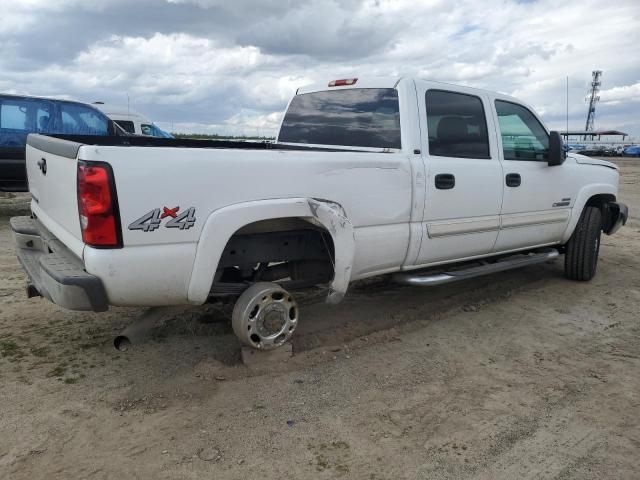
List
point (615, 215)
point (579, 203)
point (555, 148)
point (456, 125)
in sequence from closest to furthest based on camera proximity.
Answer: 1. point (456, 125)
2. point (555, 148)
3. point (579, 203)
4. point (615, 215)

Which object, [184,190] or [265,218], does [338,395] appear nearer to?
[265,218]

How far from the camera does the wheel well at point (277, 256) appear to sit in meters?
3.51

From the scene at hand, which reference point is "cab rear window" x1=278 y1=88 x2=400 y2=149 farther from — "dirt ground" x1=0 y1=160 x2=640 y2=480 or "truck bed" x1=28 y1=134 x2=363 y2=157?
"dirt ground" x1=0 y1=160 x2=640 y2=480

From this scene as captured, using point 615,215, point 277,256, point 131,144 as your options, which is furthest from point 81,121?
point 615,215

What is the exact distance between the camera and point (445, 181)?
4.25 metres

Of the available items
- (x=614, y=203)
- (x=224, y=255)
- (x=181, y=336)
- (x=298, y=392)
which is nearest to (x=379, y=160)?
(x=224, y=255)

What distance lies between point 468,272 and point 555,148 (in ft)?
5.03

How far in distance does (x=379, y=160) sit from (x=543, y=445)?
6.63 ft

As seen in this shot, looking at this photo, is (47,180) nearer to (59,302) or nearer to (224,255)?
(59,302)

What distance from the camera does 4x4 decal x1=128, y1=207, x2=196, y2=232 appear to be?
288 cm

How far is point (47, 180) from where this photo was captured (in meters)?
3.52

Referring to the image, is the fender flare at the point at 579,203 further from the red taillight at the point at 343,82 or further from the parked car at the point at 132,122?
the parked car at the point at 132,122

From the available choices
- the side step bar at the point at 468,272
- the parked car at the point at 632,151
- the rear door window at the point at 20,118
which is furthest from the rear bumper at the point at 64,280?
the parked car at the point at 632,151

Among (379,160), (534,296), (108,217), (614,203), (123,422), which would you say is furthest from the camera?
(614,203)
